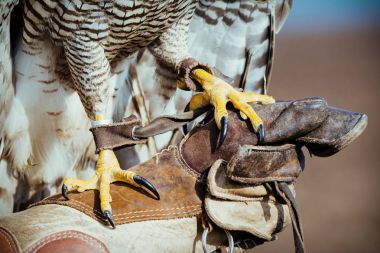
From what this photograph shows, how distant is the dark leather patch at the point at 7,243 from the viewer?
149 centimetres

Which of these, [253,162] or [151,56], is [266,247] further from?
[253,162]

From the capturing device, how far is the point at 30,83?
256cm

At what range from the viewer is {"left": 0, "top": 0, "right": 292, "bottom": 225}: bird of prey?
220cm

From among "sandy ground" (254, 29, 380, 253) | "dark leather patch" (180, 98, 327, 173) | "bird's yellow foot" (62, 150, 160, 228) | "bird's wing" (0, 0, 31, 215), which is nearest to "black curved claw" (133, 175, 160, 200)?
"bird's yellow foot" (62, 150, 160, 228)

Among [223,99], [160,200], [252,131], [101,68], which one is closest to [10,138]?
[101,68]

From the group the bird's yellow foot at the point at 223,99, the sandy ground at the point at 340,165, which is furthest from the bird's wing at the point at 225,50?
the sandy ground at the point at 340,165

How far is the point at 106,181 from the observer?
6.40 feet

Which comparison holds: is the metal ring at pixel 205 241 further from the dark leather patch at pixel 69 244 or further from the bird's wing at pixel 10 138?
the bird's wing at pixel 10 138

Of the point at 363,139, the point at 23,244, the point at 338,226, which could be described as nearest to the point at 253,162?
the point at 23,244

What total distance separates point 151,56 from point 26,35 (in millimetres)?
616

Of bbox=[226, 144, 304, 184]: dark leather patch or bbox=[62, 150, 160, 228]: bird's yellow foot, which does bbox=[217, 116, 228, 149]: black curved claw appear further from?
bbox=[62, 150, 160, 228]: bird's yellow foot

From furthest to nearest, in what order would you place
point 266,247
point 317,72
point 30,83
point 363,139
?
point 317,72 < point 363,139 < point 266,247 < point 30,83

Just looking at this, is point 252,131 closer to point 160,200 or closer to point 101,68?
point 160,200

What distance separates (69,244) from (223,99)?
31.6 inches
